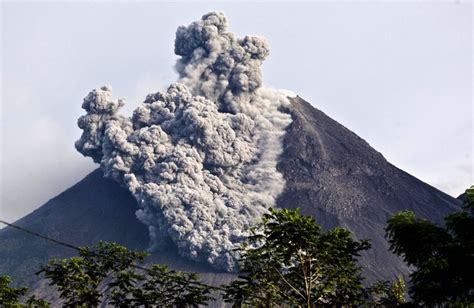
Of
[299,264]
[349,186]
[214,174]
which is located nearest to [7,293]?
[299,264]

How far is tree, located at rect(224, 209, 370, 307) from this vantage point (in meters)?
31.6

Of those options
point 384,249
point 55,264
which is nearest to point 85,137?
point 384,249

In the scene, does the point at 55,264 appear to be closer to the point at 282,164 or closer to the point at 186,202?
the point at 186,202

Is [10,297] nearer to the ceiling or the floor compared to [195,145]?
nearer to the floor

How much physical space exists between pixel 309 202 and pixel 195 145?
125 feet

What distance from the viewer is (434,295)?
3284 cm

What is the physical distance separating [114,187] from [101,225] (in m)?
14.6

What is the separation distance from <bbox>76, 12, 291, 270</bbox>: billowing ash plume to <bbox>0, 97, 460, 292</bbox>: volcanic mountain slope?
9.84 m

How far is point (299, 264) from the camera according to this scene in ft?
107

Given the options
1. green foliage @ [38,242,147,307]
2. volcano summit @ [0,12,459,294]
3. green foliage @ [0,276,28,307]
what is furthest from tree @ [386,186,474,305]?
volcano summit @ [0,12,459,294]

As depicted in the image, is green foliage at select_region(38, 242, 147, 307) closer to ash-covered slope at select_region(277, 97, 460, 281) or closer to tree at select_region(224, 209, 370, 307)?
tree at select_region(224, 209, 370, 307)

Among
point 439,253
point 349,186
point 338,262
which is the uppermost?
point 349,186

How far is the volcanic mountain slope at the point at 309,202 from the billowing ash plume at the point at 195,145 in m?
9.84

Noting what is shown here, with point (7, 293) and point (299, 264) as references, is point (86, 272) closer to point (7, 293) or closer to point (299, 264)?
point (7, 293)
